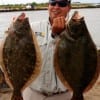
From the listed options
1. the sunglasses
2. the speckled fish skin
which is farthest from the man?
the speckled fish skin

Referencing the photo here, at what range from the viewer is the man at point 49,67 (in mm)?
5914

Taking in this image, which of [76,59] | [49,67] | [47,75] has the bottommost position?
[47,75]

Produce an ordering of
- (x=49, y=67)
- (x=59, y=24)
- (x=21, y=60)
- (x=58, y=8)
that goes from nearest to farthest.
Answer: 1. (x=21, y=60)
2. (x=59, y=24)
3. (x=58, y=8)
4. (x=49, y=67)

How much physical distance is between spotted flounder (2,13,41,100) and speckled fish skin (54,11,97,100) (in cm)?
25

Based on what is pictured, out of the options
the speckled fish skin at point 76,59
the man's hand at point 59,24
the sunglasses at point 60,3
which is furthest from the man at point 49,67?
the speckled fish skin at point 76,59

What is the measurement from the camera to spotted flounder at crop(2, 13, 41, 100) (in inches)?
191

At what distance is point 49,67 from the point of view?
601 cm

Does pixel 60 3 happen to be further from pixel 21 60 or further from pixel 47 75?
pixel 21 60

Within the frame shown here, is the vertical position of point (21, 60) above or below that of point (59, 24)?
below

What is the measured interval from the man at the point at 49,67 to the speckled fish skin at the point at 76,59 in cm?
93

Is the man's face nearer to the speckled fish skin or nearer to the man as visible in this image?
the man

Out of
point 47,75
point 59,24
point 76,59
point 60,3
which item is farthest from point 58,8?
point 76,59

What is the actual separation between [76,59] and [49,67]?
117 centimetres

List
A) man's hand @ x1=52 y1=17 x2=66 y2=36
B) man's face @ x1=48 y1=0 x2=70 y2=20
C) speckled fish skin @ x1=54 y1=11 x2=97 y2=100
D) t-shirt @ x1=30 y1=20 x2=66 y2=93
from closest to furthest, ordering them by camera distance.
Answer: speckled fish skin @ x1=54 y1=11 x2=97 y2=100, man's hand @ x1=52 y1=17 x2=66 y2=36, man's face @ x1=48 y1=0 x2=70 y2=20, t-shirt @ x1=30 y1=20 x2=66 y2=93
